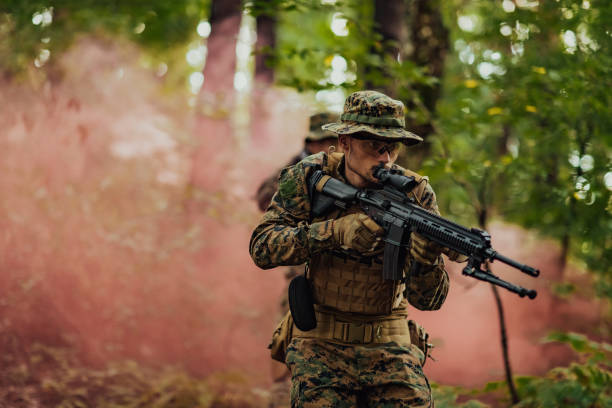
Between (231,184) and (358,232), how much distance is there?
24.6 feet

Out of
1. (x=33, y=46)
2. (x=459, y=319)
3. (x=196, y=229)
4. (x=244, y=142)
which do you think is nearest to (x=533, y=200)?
(x=459, y=319)

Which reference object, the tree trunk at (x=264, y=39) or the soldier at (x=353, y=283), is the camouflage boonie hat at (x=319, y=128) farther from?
the tree trunk at (x=264, y=39)

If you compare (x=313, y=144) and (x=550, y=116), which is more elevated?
(x=550, y=116)

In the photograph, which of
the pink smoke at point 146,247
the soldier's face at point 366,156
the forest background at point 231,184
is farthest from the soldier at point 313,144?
the pink smoke at point 146,247

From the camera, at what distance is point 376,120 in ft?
10.2

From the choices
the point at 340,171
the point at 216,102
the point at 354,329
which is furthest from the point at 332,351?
the point at 216,102

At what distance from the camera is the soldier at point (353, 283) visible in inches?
119

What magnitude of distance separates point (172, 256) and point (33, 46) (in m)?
3.88

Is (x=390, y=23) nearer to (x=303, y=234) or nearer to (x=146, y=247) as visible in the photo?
(x=303, y=234)

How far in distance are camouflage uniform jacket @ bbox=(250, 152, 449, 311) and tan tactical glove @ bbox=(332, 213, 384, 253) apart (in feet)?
0.21

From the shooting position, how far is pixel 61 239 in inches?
311

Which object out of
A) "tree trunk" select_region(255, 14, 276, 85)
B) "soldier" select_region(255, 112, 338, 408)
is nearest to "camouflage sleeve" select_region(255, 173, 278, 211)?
"soldier" select_region(255, 112, 338, 408)

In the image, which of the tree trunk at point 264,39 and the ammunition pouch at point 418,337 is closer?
the ammunition pouch at point 418,337

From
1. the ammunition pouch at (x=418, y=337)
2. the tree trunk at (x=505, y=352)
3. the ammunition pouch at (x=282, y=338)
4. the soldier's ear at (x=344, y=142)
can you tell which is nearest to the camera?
the soldier's ear at (x=344, y=142)
